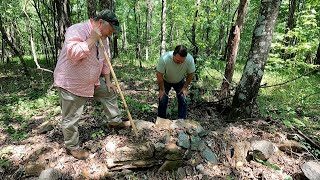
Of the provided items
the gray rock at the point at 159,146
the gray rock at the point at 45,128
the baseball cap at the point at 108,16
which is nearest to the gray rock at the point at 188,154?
the gray rock at the point at 159,146

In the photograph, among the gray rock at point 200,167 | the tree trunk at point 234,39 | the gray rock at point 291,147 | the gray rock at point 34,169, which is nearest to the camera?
the gray rock at point 34,169

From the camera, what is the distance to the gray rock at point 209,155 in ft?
13.3

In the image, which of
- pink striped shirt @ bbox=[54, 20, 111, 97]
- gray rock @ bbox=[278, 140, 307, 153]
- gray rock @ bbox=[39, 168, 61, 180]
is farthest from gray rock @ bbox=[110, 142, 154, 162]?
gray rock @ bbox=[278, 140, 307, 153]

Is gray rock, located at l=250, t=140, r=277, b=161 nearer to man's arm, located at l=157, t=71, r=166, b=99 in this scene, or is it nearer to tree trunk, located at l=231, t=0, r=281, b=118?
tree trunk, located at l=231, t=0, r=281, b=118

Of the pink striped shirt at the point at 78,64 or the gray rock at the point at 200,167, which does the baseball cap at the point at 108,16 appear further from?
the gray rock at the point at 200,167

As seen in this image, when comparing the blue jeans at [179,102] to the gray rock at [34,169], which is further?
the blue jeans at [179,102]

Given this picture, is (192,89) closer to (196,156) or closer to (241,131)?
(241,131)

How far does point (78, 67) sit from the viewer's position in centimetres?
339

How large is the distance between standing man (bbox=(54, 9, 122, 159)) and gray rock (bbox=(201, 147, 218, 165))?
6.15 feet

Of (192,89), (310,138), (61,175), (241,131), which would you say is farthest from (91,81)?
(310,138)

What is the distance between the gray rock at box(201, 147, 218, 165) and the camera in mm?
4066

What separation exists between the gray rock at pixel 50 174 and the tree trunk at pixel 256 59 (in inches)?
132

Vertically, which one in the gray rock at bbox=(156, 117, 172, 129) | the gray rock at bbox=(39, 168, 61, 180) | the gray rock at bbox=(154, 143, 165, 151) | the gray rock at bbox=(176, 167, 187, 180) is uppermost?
the gray rock at bbox=(156, 117, 172, 129)

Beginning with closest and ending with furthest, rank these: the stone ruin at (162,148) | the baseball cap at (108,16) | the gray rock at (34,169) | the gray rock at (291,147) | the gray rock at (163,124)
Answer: the baseball cap at (108,16)
the gray rock at (34,169)
the stone ruin at (162,148)
the gray rock at (291,147)
the gray rock at (163,124)
